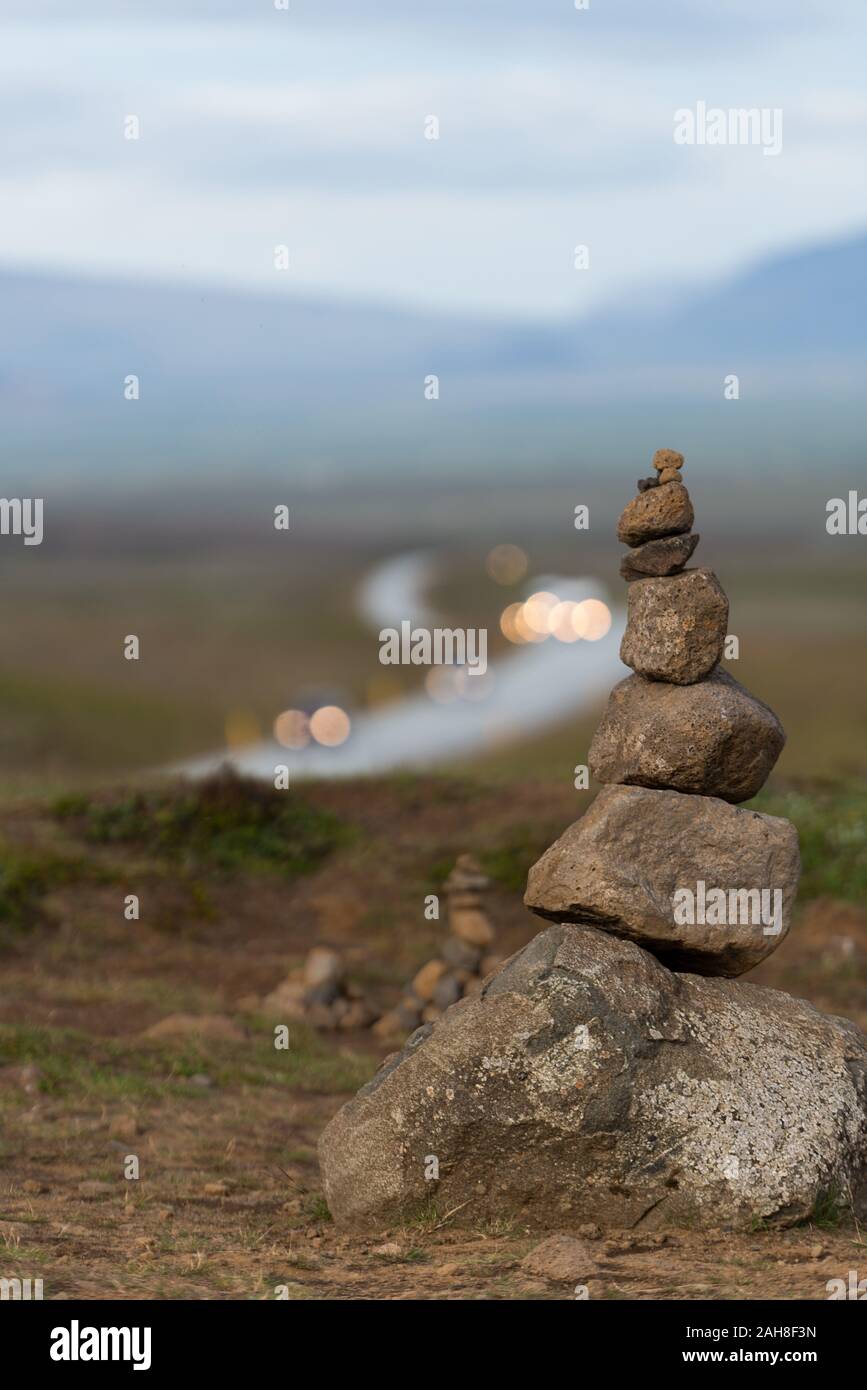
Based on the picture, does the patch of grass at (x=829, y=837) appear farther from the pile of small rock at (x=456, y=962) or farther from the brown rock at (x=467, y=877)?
the pile of small rock at (x=456, y=962)

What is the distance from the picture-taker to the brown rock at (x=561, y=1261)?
11414 mm

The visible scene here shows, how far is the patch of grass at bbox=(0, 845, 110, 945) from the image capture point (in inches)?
1025

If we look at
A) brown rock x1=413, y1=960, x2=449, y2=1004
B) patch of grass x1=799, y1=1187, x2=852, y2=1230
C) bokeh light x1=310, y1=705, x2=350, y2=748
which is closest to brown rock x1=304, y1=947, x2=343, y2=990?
brown rock x1=413, y1=960, x2=449, y2=1004

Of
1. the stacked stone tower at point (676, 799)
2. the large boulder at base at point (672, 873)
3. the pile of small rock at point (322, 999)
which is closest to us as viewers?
the large boulder at base at point (672, 873)

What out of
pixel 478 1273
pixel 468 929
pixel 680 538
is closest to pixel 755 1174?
pixel 478 1273

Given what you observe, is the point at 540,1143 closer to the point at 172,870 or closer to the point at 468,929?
the point at 468,929

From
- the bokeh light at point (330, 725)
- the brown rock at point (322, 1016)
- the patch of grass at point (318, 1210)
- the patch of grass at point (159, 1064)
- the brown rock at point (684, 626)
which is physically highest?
the bokeh light at point (330, 725)

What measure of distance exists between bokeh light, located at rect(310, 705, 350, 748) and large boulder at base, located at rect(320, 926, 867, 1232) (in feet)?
96.2

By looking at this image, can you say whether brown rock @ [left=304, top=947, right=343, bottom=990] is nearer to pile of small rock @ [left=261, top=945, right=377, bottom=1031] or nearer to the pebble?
pile of small rock @ [left=261, top=945, right=377, bottom=1031]

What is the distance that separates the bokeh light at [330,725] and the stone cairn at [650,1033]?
28.4 m

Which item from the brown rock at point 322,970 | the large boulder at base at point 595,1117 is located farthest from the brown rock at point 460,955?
the large boulder at base at point 595,1117

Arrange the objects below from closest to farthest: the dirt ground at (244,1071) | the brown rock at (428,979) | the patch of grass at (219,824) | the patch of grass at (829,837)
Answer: the dirt ground at (244,1071) → the brown rock at (428,979) → the patch of grass at (829,837) → the patch of grass at (219,824)

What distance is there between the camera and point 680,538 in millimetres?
14078

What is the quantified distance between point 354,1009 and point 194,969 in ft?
11.3
